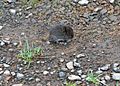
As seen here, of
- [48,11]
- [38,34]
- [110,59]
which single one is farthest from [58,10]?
[110,59]

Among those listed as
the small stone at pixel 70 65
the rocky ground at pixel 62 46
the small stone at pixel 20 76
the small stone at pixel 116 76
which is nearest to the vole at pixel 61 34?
the rocky ground at pixel 62 46

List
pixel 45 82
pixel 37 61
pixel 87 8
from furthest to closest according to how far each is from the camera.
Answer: pixel 87 8, pixel 37 61, pixel 45 82

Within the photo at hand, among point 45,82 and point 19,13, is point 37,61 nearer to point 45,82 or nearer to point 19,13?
point 45,82

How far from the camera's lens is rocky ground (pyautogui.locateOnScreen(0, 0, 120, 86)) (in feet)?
11.1

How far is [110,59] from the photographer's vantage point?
3.49 m

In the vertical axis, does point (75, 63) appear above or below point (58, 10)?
below

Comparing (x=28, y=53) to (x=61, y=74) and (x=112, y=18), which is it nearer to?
(x=61, y=74)

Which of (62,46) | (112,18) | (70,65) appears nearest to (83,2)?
(112,18)

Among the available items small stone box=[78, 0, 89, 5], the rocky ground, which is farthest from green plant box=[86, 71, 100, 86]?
small stone box=[78, 0, 89, 5]

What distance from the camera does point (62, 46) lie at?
3727 mm

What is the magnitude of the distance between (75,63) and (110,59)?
1.09ft

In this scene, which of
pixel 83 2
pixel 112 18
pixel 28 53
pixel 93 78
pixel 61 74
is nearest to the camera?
pixel 93 78

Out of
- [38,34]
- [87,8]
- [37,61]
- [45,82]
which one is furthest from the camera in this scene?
[87,8]

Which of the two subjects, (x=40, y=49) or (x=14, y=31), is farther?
(x=14, y=31)
